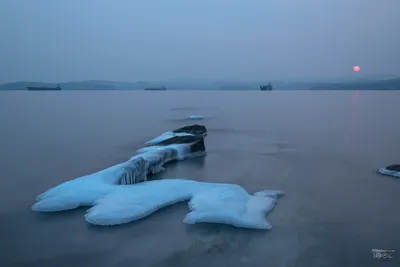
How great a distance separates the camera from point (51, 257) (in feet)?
18.1

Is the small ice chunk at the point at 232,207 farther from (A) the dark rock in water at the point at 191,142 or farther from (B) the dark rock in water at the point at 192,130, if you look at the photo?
(B) the dark rock in water at the point at 192,130

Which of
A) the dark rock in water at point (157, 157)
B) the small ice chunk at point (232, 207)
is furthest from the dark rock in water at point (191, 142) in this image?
the small ice chunk at point (232, 207)

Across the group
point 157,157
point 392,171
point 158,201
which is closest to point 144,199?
point 158,201

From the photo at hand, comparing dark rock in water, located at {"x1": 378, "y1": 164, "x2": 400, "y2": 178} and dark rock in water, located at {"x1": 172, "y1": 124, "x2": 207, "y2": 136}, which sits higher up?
dark rock in water, located at {"x1": 172, "y1": 124, "x2": 207, "y2": 136}

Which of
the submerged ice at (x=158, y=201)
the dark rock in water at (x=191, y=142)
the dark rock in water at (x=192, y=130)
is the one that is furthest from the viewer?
the dark rock in water at (x=192, y=130)

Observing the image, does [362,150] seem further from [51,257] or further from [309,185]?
[51,257]

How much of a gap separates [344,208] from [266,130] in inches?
650

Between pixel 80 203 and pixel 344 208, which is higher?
pixel 80 203

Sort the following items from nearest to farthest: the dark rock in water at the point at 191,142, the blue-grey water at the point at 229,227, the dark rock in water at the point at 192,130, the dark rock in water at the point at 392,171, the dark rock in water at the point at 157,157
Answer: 1. the blue-grey water at the point at 229,227
2. the dark rock in water at the point at 157,157
3. the dark rock in water at the point at 392,171
4. the dark rock in water at the point at 191,142
5. the dark rock in water at the point at 192,130

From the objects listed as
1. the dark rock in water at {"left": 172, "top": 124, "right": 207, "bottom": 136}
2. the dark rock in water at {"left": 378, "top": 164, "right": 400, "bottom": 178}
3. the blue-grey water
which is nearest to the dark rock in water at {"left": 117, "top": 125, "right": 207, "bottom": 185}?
the blue-grey water

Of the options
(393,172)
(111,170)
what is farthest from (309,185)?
(111,170)

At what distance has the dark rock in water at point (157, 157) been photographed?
946 cm

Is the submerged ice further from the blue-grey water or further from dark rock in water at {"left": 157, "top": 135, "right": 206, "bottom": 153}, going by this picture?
dark rock in water at {"left": 157, "top": 135, "right": 206, "bottom": 153}

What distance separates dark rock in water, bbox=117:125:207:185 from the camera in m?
9.46
